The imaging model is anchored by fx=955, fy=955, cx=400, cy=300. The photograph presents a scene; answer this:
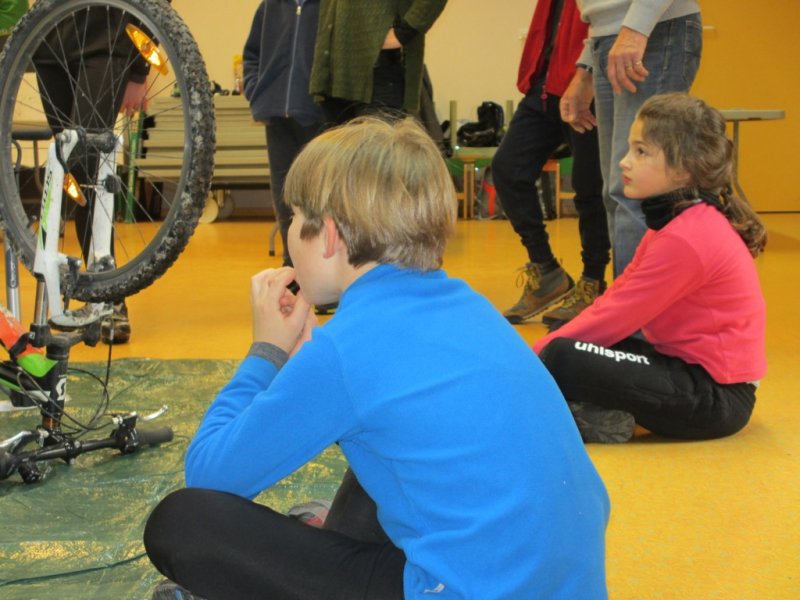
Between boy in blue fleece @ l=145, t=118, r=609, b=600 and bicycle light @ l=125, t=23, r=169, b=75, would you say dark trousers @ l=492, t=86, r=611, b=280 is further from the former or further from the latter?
boy in blue fleece @ l=145, t=118, r=609, b=600

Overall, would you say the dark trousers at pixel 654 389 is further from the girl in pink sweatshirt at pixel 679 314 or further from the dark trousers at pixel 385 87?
the dark trousers at pixel 385 87

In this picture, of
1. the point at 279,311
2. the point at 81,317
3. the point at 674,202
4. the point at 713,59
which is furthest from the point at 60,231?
the point at 713,59

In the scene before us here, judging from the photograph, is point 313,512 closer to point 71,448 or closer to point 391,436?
point 391,436

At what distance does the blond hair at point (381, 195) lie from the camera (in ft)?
3.32

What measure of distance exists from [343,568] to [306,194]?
40 centimetres

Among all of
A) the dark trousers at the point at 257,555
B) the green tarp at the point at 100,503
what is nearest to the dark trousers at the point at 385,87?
the green tarp at the point at 100,503

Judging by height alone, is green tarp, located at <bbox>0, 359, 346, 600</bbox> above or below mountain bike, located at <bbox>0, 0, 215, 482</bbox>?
below

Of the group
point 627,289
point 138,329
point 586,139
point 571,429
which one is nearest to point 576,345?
point 627,289

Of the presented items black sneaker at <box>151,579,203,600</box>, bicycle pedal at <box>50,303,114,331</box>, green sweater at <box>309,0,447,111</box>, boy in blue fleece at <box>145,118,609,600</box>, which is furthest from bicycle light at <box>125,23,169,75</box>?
green sweater at <box>309,0,447,111</box>

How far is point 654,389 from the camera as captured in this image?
184 cm

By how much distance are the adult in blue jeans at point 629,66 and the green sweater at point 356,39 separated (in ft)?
2.56

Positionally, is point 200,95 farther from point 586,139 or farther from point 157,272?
point 586,139

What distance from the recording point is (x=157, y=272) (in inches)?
66.7

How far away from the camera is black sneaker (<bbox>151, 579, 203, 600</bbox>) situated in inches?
41.9
